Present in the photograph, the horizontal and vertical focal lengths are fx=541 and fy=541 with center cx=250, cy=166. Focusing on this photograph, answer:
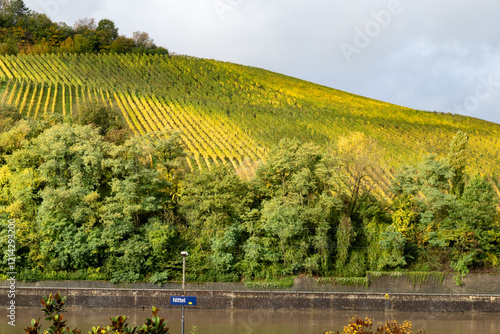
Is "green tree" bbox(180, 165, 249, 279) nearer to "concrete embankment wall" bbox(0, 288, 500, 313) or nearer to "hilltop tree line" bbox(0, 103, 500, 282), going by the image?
"hilltop tree line" bbox(0, 103, 500, 282)

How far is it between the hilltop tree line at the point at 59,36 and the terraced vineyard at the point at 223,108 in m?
7.59

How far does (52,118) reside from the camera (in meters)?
48.7

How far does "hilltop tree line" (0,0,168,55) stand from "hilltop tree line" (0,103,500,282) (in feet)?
213

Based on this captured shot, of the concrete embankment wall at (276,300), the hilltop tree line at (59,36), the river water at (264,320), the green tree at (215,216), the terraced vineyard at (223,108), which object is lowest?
the river water at (264,320)

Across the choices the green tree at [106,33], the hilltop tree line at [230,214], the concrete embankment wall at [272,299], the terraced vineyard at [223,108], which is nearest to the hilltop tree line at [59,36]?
the green tree at [106,33]

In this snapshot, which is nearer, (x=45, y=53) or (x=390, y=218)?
(x=390, y=218)

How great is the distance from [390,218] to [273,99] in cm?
4356

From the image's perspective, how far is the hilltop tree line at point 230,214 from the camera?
1549 inches

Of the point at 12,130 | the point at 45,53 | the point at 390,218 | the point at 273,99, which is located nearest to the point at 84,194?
the point at 12,130

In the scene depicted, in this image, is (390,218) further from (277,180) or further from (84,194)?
(84,194)

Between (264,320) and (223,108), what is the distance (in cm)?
4277

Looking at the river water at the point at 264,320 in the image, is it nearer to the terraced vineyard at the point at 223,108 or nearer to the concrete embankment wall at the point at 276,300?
the concrete embankment wall at the point at 276,300

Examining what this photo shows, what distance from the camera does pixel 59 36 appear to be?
110 m

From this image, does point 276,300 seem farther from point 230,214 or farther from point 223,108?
point 223,108
